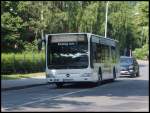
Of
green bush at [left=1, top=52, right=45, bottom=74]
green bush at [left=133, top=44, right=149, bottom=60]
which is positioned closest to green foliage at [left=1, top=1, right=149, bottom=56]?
green bush at [left=1, top=52, right=45, bottom=74]

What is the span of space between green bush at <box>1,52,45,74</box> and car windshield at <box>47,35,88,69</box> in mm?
14298

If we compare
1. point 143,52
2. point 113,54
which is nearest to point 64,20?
point 113,54

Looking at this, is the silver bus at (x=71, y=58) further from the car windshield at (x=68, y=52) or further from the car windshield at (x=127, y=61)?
the car windshield at (x=127, y=61)

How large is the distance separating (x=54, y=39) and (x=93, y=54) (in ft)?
7.08

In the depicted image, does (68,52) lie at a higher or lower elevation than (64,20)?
lower

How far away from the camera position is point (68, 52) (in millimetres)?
29766

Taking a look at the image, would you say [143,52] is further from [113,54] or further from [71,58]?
[113,54]

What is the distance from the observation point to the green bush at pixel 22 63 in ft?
150

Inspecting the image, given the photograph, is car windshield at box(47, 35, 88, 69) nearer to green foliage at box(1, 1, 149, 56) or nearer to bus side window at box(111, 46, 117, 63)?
green foliage at box(1, 1, 149, 56)

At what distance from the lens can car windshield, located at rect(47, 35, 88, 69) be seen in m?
29.5

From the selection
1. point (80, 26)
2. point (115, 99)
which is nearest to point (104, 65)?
point (115, 99)

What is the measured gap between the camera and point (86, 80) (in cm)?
2947

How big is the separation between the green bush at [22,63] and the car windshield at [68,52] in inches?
563

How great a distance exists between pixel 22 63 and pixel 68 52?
60.3ft
